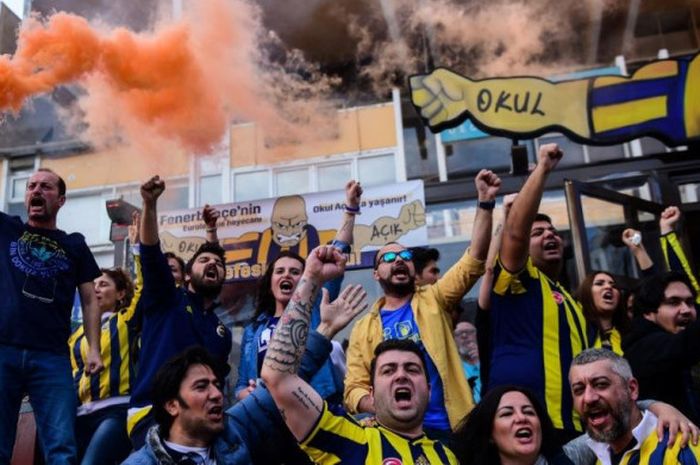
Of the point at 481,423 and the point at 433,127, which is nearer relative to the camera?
the point at 481,423

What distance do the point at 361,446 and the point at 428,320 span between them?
1152 millimetres

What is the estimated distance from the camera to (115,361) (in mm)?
4109

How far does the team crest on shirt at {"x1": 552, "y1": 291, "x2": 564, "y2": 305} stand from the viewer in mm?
3346

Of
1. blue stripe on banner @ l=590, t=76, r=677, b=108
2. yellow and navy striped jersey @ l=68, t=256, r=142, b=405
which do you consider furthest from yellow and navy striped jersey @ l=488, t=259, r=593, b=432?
blue stripe on banner @ l=590, t=76, r=677, b=108

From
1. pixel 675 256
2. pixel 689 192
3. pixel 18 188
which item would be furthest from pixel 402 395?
pixel 18 188

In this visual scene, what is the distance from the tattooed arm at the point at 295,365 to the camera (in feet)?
8.31

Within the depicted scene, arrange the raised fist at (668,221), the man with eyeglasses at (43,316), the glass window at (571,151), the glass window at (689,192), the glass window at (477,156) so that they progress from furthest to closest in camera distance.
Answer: the glass window at (477,156)
the glass window at (571,151)
the glass window at (689,192)
the raised fist at (668,221)
the man with eyeglasses at (43,316)

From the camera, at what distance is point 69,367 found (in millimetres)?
3580

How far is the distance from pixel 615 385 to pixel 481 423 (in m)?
0.57

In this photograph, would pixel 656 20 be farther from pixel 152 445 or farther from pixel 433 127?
pixel 152 445

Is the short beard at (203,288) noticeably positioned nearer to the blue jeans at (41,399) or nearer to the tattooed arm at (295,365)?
the blue jeans at (41,399)

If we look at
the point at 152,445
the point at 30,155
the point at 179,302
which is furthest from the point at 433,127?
the point at 30,155

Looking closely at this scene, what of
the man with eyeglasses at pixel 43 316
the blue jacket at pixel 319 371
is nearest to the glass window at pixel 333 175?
the blue jacket at pixel 319 371

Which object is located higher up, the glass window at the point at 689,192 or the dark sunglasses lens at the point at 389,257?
the glass window at the point at 689,192
